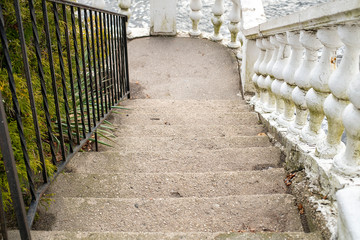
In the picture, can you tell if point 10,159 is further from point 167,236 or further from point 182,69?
point 182,69

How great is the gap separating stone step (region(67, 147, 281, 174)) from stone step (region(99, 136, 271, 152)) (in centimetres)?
24

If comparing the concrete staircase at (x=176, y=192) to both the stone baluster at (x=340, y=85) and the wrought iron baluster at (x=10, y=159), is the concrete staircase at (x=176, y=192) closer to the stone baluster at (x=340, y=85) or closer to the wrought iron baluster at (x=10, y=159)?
the wrought iron baluster at (x=10, y=159)

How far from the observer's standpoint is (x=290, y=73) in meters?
2.39

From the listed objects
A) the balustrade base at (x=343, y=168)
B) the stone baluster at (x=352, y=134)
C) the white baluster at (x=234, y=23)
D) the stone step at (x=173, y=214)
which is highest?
the white baluster at (x=234, y=23)

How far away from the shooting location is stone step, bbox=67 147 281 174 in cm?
252

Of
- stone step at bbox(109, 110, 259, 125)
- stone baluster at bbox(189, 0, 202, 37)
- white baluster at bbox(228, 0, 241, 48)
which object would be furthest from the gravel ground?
stone step at bbox(109, 110, 259, 125)

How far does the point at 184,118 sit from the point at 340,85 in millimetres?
2488

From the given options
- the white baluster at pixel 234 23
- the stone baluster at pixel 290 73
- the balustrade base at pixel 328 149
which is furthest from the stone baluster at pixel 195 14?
the balustrade base at pixel 328 149

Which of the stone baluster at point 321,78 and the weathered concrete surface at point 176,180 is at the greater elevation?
the stone baluster at point 321,78

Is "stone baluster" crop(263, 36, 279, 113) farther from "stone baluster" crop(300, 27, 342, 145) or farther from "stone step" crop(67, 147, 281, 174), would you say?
"stone baluster" crop(300, 27, 342, 145)

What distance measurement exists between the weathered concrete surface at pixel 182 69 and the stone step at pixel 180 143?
2120mm

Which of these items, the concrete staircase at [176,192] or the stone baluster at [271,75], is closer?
the concrete staircase at [176,192]

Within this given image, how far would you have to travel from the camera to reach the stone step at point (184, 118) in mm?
3795

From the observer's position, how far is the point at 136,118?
3963mm
